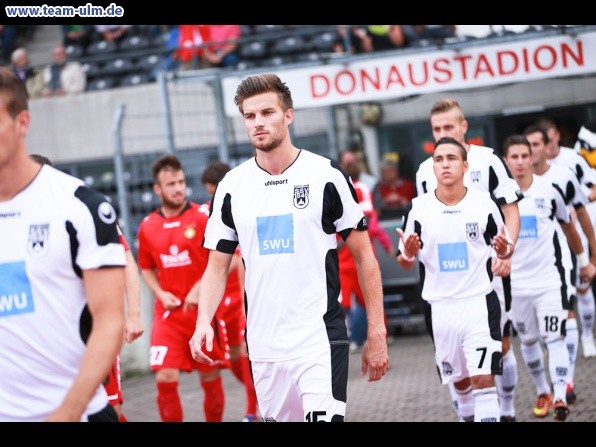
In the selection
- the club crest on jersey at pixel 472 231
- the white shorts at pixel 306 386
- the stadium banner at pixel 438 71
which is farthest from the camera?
the stadium banner at pixel 438 71

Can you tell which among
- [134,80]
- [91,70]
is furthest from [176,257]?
[91,70]

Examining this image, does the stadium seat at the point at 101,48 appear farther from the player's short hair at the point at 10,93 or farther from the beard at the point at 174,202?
the player's short hair at the point at 10,93

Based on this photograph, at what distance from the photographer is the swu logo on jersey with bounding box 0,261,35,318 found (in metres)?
4.17

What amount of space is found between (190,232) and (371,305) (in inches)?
140

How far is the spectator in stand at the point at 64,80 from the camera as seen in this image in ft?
64.7

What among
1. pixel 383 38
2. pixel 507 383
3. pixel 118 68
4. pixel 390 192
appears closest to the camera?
pixel 507 383

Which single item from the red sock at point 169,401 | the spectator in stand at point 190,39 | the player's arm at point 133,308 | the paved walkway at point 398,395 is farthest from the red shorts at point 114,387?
the spectator in stand at point 190,39

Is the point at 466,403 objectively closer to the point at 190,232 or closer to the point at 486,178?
the point at 486,178

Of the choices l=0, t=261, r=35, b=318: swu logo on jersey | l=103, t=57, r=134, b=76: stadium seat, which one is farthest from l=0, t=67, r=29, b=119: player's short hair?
l=103, t=57, r=134, b=76: stadium seat

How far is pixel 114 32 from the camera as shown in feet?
68.7

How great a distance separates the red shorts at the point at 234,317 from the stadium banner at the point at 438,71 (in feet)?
13.8

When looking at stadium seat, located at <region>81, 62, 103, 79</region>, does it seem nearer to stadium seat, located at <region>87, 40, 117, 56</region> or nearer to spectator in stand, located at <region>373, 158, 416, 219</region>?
stadium seat, located at <region>87, 40, 117, 56</region>

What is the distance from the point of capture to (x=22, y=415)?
423 cm

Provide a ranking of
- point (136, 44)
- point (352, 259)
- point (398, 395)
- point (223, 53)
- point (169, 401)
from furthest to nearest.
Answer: point (136, 44)
point (223, 53)
point (352, 259)
point (398, 395)
point (169, 401)
